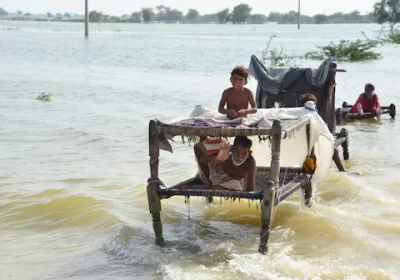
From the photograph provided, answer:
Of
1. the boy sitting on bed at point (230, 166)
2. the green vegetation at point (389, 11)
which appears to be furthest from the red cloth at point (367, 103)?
the green vegetation at point (389, 11)

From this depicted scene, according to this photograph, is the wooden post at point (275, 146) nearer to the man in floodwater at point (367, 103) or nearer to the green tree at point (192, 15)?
the man in floodwater at point (367, 103)

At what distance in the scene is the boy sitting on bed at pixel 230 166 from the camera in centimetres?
592

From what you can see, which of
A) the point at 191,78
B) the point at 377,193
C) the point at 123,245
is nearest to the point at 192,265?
the point at 123,245

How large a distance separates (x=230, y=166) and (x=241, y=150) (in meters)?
0.18

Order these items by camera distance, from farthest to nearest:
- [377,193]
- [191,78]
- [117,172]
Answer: [191,78], [117,172], [377,193]

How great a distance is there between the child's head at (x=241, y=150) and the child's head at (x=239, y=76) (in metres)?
0.69

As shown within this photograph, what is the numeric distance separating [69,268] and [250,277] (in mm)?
1599

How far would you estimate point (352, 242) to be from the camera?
641 cm

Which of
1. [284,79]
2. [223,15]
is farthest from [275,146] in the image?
[223,15]

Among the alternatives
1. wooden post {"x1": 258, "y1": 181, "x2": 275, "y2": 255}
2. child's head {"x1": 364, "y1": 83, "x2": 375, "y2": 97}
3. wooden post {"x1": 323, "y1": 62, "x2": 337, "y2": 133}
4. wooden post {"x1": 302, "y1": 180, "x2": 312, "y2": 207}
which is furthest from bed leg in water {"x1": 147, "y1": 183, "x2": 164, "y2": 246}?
child's head {"x1": 364, "y1": 83, "x2": 375, "y2": 97}

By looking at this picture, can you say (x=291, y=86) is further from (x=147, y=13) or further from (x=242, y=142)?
(x=147, y=13)

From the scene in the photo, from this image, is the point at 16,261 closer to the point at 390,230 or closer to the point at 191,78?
the point at 390,230

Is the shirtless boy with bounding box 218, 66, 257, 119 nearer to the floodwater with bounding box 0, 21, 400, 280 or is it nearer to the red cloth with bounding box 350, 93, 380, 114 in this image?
the floodwater with bounding box 0, 21, 400, 280

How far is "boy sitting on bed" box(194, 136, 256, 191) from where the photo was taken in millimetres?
5918
